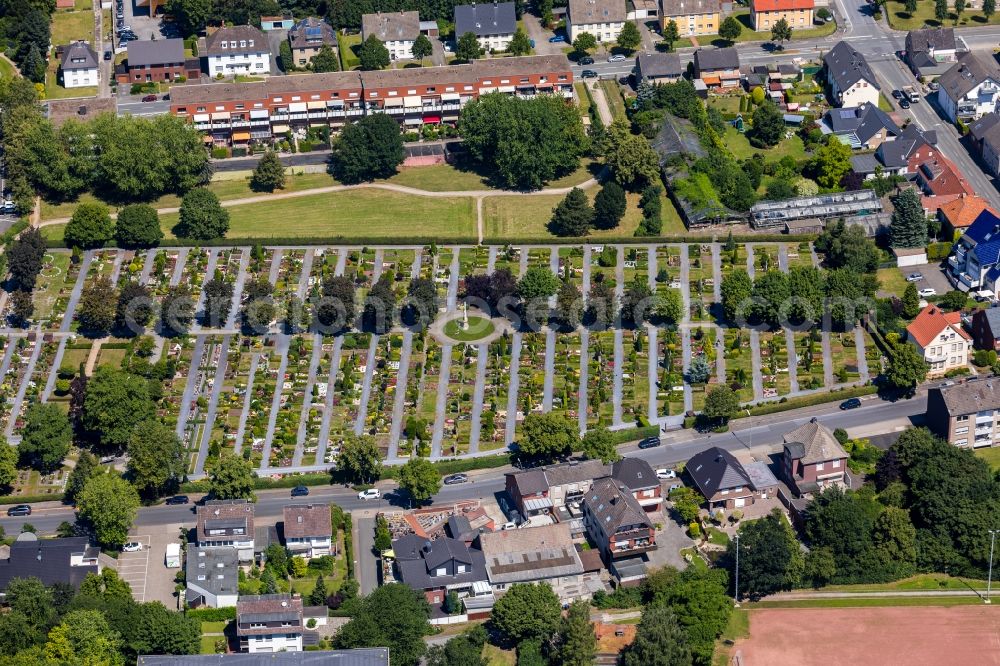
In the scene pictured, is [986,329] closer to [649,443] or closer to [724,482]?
[724,482]

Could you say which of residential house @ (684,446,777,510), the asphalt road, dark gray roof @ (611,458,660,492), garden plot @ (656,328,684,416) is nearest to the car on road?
the asphalt road

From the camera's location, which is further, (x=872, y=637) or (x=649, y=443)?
(x=649, y=443)

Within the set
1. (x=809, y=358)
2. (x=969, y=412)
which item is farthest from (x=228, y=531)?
(x=969, y=412)

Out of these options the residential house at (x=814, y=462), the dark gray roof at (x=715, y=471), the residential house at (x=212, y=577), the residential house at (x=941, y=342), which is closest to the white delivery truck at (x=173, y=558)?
the residential house at (x=212, y=577)

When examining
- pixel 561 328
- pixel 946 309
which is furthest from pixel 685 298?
pixel 946 309

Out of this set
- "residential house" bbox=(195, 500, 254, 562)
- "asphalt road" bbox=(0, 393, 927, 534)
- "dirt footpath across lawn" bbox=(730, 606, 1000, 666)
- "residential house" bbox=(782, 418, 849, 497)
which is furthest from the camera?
"asphalt road" bbox=(0, 393, 927, 534)

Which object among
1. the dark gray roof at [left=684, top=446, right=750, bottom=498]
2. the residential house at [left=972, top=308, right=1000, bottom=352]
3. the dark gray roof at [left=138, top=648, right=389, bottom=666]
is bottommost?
the dark gray roof at [left=138, top=648, right=389, bottom=666]

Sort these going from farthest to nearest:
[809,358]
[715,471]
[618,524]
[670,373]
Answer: [809,358]
[670,373]
[715,471]
[618,524]

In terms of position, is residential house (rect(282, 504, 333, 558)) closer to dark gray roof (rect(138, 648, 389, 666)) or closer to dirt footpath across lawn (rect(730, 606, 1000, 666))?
dark gray roof (rect(138, 648, 389, 666))
